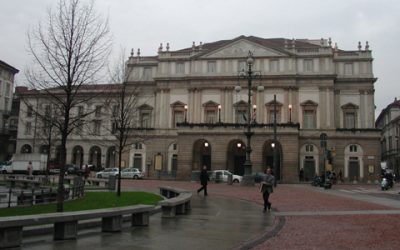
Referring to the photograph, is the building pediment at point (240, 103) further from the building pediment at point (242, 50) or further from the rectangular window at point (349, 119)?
the rectangular window at point (349, 119)

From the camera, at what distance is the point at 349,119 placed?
65.8m

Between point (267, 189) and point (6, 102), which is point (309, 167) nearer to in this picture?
point (267, 189)

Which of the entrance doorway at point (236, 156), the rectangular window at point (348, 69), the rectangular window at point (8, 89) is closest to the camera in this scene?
the entrance doorway at point (236, 156)

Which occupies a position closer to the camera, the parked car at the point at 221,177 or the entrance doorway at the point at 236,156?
the parked car at the point at 221,177

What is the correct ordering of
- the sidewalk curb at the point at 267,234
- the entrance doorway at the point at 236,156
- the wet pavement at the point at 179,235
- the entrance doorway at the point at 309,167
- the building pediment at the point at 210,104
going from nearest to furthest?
the wet pavement at the point at 179,235, the sidewalk curb at the point at 267,234, the entrance doorway at the point at 236,156, the entrance doorway at the point at 309,167, the building pediment at the point at 210,104

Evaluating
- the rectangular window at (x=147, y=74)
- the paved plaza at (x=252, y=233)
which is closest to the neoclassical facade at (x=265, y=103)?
the rectangular window at (x=147, y=74)

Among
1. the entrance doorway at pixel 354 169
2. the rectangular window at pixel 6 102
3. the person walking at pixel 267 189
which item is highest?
the rectangular window at pixel 6 102

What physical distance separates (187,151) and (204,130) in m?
3.50

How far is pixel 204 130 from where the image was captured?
5850cm

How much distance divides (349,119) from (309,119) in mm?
5922

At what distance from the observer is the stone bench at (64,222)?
28.8ft

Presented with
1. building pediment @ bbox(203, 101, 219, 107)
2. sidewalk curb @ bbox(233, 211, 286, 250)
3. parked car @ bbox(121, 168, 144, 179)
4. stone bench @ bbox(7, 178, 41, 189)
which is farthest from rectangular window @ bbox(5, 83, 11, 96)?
sidewalk curb @ bbox(233, 211, 286, 250)

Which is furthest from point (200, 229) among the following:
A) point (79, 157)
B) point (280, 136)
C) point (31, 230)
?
point (79, 157)

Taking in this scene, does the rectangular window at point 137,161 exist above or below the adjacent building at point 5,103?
below
